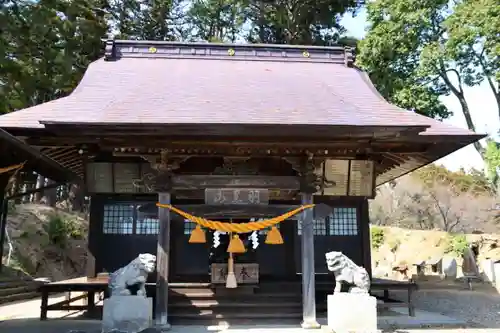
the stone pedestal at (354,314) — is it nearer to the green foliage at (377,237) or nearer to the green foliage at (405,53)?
the green foliage at (405,53)

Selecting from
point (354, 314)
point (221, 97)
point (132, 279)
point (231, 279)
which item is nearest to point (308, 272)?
point (354, 314)

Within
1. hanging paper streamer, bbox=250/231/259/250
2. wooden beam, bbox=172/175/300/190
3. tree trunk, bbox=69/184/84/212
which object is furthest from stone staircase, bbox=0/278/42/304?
tree trunk, bbox=69/184/84/212

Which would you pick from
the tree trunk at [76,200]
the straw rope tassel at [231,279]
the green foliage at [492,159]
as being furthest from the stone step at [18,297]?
the green foliage at [492,159]

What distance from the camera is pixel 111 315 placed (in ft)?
22.9

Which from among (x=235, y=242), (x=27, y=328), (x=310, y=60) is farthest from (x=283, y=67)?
(x=27, y=328)

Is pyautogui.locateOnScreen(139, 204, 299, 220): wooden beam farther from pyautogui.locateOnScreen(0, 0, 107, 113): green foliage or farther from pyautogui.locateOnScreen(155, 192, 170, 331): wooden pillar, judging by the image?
pyautogui.locateOnScreen(0, 0, 107, 113): green foliage

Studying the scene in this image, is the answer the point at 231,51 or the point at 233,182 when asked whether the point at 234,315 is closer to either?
the point at 233,182

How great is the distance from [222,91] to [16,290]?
860 centimetres

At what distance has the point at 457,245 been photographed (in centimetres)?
2012

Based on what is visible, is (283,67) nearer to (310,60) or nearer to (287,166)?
(310,60)

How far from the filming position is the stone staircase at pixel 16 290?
39.4 feet

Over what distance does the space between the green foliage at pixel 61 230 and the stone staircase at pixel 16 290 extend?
190 inches

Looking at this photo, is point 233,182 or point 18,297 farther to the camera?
point 18,297

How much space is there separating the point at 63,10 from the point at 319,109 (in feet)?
41.0
